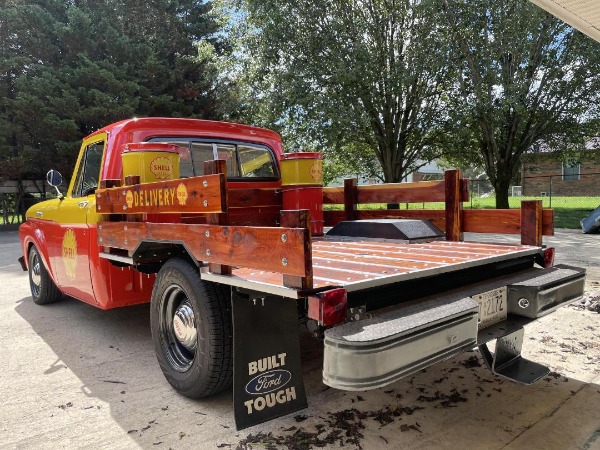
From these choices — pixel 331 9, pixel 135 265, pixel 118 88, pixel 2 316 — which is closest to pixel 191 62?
pixel 118 88

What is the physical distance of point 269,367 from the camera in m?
2.43

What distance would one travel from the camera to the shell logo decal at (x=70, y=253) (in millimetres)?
4121

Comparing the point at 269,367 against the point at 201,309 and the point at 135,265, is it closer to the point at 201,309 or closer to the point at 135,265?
the point at 201,309

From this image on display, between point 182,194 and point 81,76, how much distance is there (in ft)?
60.2

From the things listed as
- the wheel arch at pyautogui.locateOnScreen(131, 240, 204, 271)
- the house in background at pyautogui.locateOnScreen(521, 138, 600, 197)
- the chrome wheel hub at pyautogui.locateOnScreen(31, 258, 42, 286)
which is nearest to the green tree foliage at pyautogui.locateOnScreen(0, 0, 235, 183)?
the chrome wheel hub at pyautogui.locateOnScreen(31, 258, 42, 286)

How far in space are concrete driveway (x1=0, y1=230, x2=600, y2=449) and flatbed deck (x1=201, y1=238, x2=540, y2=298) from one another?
898mm

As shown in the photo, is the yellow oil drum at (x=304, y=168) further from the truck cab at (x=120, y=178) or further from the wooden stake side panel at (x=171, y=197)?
the wooden stake side panel at (x=171, y=197)

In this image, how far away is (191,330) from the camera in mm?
2812

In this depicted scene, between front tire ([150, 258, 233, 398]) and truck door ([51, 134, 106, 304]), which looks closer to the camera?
front tire ([150, 258, 233, 398])

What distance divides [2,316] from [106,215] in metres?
2.54

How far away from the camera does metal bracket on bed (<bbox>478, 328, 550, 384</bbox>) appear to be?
9.50 feet

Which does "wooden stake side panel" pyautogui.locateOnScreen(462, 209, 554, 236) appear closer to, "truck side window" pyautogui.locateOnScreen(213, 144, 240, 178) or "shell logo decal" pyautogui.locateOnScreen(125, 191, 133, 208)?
"truck side window" pyautogui.locateOnScreen(213, 144, 240, 178)

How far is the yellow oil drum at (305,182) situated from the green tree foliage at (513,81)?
10.8m

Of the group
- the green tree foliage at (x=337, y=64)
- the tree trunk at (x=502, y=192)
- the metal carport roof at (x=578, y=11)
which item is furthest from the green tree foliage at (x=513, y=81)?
the metal carport roof at (x=578, y=11)
